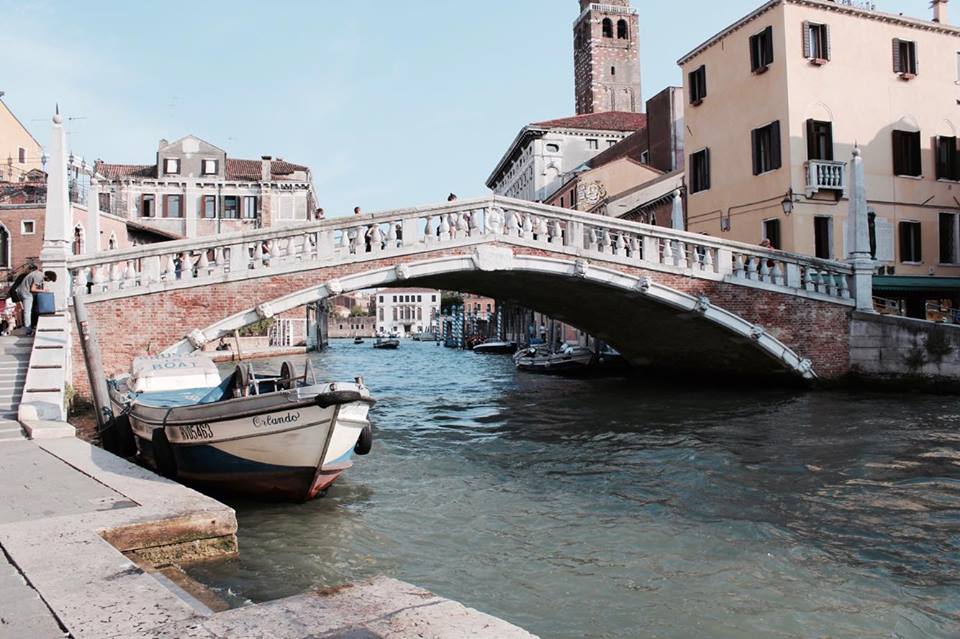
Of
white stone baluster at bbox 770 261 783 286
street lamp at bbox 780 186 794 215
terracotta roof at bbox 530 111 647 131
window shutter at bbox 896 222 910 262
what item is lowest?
white stone baluster at bbox 770 261 783 286

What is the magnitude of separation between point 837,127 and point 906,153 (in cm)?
182

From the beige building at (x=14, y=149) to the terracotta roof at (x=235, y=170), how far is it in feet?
19.9

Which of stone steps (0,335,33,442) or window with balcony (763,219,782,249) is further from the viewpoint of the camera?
window with balcony (763,219,782,249)

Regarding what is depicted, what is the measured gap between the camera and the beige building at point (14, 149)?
93.3 feet

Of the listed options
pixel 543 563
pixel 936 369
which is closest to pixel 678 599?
pixel 543 563

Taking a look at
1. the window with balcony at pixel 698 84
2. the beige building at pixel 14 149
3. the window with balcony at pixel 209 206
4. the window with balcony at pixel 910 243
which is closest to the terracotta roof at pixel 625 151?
the window with balcony at pixel 698 84

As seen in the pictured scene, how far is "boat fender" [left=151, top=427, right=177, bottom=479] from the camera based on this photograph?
21.9 feet

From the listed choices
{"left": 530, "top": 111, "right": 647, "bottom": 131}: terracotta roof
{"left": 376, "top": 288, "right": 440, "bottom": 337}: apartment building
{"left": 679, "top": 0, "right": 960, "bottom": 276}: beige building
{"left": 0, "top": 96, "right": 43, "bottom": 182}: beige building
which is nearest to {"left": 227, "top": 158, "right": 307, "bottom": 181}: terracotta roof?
{"left": 0, "top": 96, "right": 43, "bottom": 182}: beige building

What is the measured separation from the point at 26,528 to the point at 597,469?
536 centimetres

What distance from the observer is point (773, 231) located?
16531mm

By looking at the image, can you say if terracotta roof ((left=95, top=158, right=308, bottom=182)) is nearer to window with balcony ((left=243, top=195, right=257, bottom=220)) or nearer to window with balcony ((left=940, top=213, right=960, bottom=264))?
window with balcony ((left=243, top=195, right=257, bottom=220))

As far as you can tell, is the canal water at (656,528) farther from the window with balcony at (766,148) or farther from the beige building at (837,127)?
the window with balcony at (766,148)

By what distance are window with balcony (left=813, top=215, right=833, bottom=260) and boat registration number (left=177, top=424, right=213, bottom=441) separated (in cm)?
1336

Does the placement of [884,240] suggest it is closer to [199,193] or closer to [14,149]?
[14,149]
